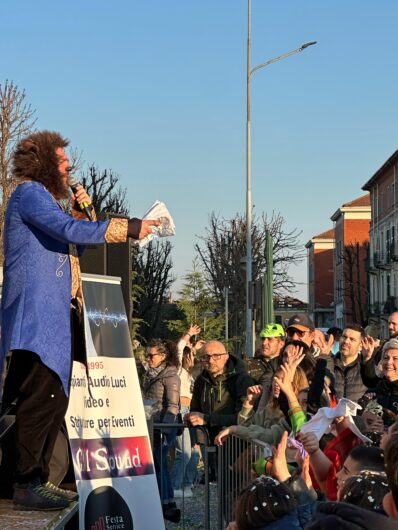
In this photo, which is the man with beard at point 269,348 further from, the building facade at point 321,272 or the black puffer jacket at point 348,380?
the building facade at point 321,272

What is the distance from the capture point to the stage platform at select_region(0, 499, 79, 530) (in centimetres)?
466

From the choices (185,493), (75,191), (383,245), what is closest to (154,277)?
(185,493)

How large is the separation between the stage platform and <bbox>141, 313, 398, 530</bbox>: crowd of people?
1.04 meters

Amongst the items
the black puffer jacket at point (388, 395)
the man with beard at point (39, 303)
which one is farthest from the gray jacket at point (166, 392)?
the man with beard at point (39, 303)

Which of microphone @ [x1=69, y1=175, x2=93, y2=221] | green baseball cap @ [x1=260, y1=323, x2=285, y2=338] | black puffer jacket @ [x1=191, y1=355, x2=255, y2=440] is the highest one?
microphone @ [x1=69, y1=175, x2=93, y2=221]

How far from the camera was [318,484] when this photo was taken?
533cm

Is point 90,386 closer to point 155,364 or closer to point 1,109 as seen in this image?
point 155,364

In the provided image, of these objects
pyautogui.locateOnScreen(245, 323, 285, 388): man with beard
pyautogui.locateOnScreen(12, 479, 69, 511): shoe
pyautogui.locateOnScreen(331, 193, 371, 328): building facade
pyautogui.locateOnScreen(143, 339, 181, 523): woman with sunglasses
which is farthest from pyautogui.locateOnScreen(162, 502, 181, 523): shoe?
pyautogui.locateOnScreen(331, 193, 371, 328): building facade

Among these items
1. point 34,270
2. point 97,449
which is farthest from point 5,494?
point 34,270

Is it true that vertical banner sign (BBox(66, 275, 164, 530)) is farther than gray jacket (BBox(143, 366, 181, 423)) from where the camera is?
No

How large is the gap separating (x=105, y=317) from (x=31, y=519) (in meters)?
2.14

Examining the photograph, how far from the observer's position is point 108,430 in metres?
6.47

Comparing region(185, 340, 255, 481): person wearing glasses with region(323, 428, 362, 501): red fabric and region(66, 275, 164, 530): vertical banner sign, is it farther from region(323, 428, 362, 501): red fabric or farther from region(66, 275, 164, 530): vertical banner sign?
region(323, 428, 362, 501): red fabric

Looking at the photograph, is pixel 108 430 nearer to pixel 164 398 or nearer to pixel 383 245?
pixel 164 398
